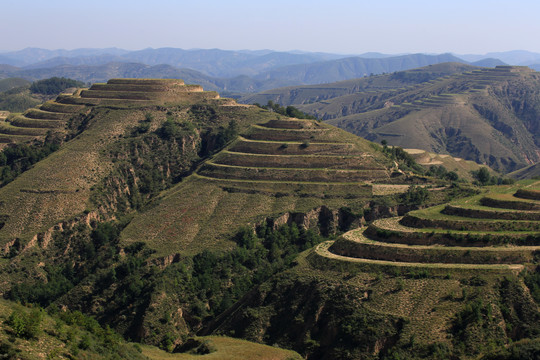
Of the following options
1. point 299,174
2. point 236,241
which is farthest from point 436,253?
point 299,174

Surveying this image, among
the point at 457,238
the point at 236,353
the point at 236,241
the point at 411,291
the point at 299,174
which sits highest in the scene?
the point at 457,238

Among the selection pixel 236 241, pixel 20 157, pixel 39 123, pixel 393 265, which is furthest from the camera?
pixel 39 123

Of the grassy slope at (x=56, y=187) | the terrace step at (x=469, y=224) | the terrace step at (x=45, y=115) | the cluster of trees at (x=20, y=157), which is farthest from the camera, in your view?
the terrace step at (x=45, y=115)

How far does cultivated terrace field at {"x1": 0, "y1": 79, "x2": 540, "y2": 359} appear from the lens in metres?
55.6

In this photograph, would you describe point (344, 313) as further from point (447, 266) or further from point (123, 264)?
point (123, 264)

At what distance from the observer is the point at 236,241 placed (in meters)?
89.9

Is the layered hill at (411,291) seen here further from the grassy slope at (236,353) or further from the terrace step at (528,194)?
the grassy slope at (236,353)

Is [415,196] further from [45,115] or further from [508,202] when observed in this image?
[45,115]

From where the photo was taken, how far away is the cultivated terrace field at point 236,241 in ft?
182

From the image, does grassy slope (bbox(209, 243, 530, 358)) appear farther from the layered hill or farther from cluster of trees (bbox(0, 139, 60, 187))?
cluster of trees (bbox(0, 139, 60, 187))

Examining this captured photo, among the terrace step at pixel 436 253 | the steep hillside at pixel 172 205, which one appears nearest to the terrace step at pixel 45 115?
the steep hillside at pixel 172 205

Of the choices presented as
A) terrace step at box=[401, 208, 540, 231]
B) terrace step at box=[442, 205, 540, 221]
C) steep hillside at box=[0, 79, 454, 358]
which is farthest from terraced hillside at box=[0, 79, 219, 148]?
terrace step at box=[442, 205, 540, 221]

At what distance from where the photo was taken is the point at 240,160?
113 metres

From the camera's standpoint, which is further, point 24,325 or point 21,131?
point 21,131
